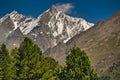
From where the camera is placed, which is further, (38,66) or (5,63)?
(5,63)

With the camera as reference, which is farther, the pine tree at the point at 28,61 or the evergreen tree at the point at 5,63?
the evergreen tree at the point at 5,63

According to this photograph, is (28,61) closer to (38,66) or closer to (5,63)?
(38,66)

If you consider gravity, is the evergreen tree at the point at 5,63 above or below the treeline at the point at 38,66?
above

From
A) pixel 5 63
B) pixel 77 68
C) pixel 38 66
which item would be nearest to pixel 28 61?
pixel 38 66

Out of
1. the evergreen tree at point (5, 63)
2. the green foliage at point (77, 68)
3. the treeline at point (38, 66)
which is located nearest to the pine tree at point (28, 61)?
the treeline at point (38, 66)

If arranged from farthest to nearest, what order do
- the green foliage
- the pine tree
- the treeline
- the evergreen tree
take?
the evergreen tree, the pine tree, the treeline, the green foliage

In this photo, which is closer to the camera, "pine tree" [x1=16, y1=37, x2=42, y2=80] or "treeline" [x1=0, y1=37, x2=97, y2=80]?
"treeline" [x1=0, y1=37, x2=97, y2=80]

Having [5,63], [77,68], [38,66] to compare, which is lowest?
[77,68]

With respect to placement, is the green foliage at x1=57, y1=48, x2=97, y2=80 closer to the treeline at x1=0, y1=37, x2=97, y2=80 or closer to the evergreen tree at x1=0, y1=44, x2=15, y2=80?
the treeline at x1=0, y1=37, x2=97, y2=80

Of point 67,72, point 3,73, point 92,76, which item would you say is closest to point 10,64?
point 3,73

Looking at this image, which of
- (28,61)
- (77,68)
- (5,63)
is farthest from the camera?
(5,63)

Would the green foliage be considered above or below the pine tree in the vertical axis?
below

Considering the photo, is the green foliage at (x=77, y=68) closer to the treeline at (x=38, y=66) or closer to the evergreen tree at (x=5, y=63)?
the treeline at (x=38, y=66)

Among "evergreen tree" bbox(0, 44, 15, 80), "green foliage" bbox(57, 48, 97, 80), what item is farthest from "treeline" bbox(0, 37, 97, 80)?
"evergreen tree" bbox(0, 44, 15, 80)
